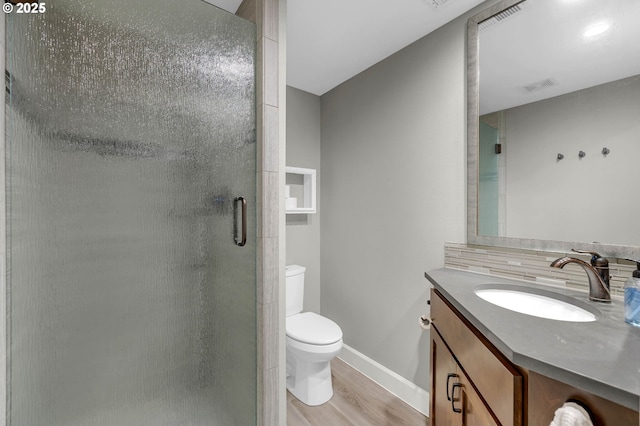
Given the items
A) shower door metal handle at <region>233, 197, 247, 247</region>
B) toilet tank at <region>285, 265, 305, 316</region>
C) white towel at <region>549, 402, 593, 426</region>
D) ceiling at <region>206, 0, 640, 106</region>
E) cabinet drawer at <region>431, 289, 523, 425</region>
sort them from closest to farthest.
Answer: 1. white towel at <region>549, 402, 593, 426</region>
2. cabinet drawer at <region>431, 289, 523, 425</region>
3. ceiling at <region>206, 0, 640, 106</region>
4. shower door metal handle at <region>233, 197, 247, 247</region>
5. toilet tank at <region>285, 265, 305, 316</region>

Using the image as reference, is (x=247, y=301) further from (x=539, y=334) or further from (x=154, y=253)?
(x=539, y=334)

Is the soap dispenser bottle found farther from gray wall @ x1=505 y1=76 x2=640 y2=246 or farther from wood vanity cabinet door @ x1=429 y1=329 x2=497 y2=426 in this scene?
wood vanity cabinet door @ x1=429 y1=329 x2=497 y2=426

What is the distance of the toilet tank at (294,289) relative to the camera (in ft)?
7.03

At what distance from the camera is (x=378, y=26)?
1.69 metres

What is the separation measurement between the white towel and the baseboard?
142 cm

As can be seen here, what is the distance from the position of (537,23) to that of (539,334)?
143cm

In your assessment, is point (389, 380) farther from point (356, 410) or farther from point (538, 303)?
point (538, 303)

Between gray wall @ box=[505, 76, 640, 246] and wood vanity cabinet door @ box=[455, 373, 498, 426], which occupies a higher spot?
gray wall @ box=[505, 76, 640, 246]

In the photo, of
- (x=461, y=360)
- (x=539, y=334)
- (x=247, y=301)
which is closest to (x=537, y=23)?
(x=539, y=334)

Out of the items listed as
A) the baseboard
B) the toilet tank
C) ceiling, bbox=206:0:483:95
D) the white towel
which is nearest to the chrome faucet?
the white towel

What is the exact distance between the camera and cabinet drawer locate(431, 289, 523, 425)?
65cm

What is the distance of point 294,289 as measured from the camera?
2184 mm

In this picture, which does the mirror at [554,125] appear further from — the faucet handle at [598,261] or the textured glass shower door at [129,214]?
the textured glass shower door at [129,214]

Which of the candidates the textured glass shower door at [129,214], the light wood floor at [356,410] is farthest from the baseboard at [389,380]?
the textured glass shower door at [129,214]
